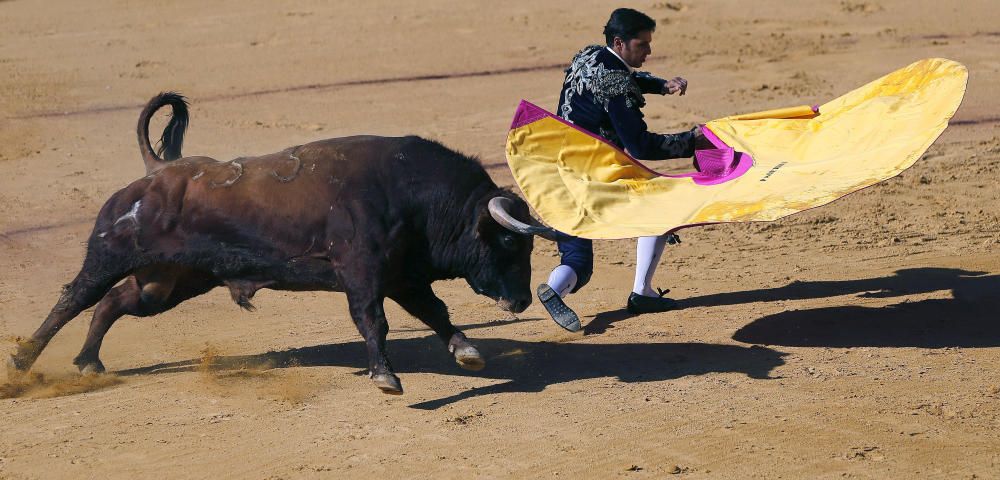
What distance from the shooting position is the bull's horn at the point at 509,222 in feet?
22.0

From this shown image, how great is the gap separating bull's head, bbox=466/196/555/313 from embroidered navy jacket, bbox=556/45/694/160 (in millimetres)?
814

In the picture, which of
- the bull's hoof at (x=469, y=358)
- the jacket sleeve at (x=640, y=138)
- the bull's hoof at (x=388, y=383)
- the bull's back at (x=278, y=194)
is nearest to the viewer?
the bull's hoof at (x=388, y=383)

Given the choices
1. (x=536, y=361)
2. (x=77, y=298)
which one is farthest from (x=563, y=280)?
(x=77, y=298)

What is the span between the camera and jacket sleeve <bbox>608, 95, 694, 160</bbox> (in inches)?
292

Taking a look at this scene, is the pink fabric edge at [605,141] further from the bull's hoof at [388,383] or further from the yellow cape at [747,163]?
the bull's hoof at [388,383]

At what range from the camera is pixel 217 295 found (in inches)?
356

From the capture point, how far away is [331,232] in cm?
680

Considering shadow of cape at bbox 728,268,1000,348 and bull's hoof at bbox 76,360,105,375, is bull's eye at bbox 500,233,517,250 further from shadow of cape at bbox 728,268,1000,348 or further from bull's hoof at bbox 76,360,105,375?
Answer: bull's hoof at bbox 76,360,105,375

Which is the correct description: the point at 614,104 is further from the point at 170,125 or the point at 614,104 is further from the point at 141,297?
the point at 141,297

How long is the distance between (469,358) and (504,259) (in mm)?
598

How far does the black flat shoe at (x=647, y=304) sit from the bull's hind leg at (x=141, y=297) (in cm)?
237

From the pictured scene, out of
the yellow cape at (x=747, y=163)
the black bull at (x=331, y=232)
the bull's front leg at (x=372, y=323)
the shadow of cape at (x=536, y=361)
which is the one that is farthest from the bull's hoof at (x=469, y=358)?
the yellow cape at (x=747, y=163)

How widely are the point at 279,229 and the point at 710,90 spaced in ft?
24.3

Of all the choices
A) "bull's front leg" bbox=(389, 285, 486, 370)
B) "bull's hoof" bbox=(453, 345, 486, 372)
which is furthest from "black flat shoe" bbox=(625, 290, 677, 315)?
"bull's hoof" bbox=(453, 345, 486, 372)
